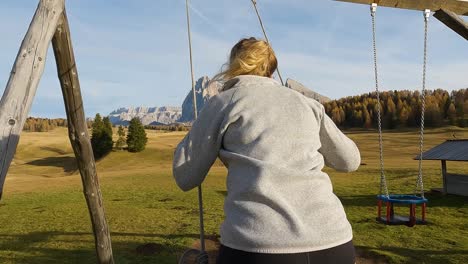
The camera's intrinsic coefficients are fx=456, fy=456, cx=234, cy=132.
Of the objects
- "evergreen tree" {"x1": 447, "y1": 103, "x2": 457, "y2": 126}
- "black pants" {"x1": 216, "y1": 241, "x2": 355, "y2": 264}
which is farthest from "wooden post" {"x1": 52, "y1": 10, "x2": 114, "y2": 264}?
"evergreen tree" {"x1": 447, "y1": 103, "x2": 457, "y2": 126}

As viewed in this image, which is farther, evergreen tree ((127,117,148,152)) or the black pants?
evergreen tree ((127,117,148,152))

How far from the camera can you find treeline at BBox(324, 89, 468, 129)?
363ft

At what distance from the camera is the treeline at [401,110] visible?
363 feet

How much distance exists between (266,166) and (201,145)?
38cm

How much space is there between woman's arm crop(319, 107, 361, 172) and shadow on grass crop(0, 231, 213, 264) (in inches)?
278

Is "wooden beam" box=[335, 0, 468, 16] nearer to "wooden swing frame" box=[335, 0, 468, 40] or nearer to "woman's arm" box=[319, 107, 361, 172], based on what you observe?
"wooden swing frame" box=[335, 0, 468, 40]

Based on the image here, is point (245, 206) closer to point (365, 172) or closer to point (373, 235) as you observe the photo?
point (373, 235)

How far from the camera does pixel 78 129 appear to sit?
623 cm

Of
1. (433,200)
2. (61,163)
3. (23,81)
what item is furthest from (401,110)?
(23,81)

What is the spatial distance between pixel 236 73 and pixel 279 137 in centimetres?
47

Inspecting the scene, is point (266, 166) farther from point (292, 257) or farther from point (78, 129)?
point (78, 129)

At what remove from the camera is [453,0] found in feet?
21.8

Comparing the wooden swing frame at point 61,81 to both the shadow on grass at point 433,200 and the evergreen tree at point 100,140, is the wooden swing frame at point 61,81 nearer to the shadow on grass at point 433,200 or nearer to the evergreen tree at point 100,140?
the shadow on grass at point 433,200

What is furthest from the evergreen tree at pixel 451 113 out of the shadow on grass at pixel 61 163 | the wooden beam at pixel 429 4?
the wooden beam at pixel 429 4
